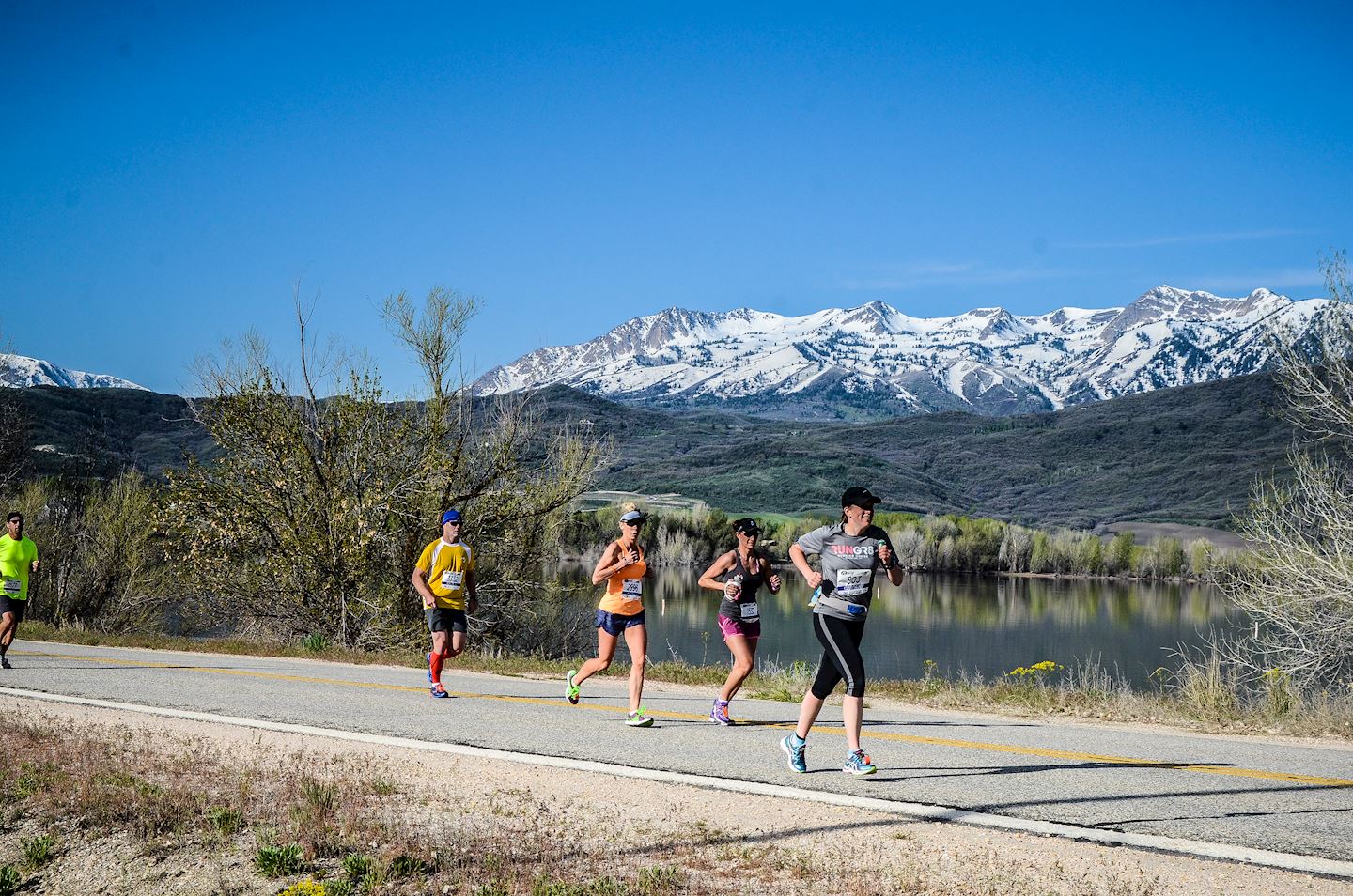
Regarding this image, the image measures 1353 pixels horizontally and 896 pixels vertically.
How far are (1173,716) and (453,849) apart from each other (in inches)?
346

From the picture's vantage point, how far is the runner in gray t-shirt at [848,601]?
812 cm

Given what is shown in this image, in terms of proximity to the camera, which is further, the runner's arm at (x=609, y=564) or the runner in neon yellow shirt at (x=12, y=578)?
the runner in neon yellow shirt at (x=12, y=578)

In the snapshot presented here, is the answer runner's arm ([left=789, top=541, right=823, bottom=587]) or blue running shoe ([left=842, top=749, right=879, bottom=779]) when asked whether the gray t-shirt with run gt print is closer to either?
runner's arm ([left=789, top=541, right=823, bottom=587])

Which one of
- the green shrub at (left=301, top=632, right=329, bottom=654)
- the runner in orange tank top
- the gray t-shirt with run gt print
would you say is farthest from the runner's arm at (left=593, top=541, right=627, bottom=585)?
the green shrub at (left=301, top=632, right=329, bottom=654)

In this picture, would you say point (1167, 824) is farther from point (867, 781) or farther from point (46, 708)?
point (46, 708)

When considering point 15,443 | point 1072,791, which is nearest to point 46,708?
point 1072,791

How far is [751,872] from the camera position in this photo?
6.03 m

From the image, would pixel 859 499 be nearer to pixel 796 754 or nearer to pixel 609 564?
pixel 796 754

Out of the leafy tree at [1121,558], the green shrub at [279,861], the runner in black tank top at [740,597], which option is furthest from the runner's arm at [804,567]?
the leafy tree at [1121,558]

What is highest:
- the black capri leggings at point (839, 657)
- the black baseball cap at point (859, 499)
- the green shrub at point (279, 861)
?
the black baseball cap at point (859, 499)

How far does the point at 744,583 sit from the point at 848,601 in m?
2.55

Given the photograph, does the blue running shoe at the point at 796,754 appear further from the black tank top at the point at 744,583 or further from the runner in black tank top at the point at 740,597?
the black tank top at the point at 744,583

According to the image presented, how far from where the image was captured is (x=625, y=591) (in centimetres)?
1067

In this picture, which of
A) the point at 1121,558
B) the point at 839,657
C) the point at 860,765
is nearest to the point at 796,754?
the point at 860,765
